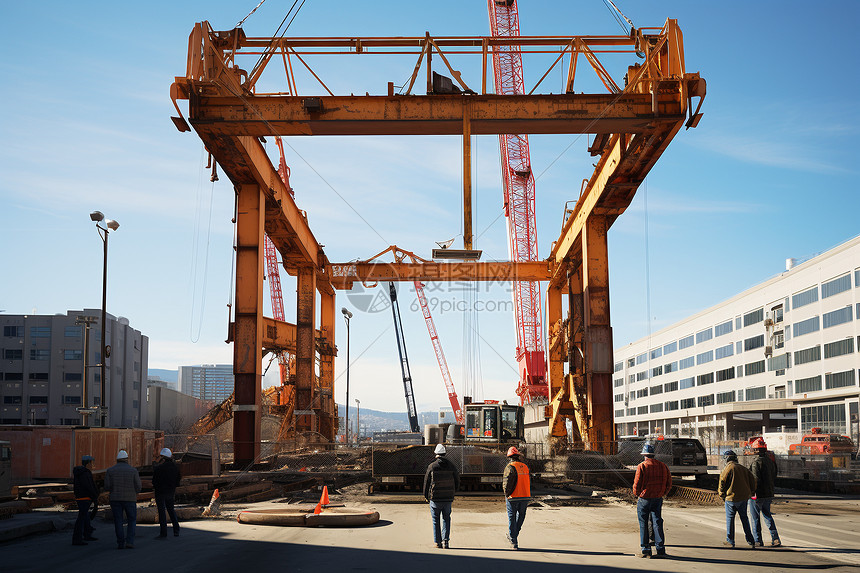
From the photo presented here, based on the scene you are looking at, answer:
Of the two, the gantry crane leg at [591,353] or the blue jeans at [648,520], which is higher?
the gantry crane leg at [591,353]

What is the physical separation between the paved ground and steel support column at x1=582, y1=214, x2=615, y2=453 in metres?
12.6

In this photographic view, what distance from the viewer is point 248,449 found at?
2873 centimetres

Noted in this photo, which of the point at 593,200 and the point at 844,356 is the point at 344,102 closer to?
the point at 593,200

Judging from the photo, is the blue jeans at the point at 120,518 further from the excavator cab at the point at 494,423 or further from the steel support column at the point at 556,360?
the steel support column at the point at 556,360

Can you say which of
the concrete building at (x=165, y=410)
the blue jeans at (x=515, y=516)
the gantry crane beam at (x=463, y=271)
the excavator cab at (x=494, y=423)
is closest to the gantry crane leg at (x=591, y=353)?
the excavator cab at (x=494, y=423)

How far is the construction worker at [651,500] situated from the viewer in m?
12.2

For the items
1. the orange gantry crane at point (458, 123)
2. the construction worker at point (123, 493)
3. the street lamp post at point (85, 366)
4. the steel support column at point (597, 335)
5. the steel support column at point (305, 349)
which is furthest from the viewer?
the steel support column at point (305, 349)

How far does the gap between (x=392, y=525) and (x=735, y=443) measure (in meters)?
52.3

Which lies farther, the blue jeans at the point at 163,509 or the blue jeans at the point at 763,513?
the blue jeans at the point at 163,509

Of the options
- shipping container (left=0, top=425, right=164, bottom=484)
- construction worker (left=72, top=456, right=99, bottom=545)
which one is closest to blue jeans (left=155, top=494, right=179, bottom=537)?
construction worker (left=72, top=456, right=99, bottom=545)

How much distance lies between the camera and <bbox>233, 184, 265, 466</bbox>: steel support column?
2872 cm

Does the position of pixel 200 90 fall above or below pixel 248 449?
above

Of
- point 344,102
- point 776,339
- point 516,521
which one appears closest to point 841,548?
point 516,521

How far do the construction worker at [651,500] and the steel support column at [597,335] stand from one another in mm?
17934
